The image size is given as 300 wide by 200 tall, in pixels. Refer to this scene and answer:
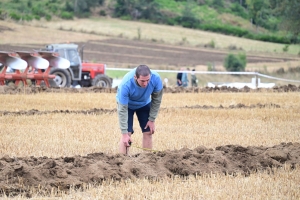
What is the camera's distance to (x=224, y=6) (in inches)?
3994

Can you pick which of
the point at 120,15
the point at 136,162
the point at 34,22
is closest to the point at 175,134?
the point at 136,162

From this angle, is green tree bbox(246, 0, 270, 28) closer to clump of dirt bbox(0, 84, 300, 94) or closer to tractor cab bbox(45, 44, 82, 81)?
tractor cab bbox(45, 44, 82, 81)

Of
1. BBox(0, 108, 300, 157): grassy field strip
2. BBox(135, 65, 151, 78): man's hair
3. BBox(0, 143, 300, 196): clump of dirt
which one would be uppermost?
BBox(135, 65, 151, 78): man's hair

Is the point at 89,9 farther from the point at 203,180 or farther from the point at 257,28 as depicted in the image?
A: the point at 203,180

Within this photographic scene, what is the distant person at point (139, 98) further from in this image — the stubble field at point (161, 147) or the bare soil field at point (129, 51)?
the bare soil field at point (129, 51)

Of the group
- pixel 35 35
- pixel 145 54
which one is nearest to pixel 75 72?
pixel 35 35

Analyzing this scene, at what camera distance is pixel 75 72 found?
30578 millimetres

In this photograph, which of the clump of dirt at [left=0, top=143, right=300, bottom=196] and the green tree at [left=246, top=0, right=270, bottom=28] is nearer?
the clump of dirt at [left=0, top=143, right=300, bottom=196]

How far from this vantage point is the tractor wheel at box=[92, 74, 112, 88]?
102 ft

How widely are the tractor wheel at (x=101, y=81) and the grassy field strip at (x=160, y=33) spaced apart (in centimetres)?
3147

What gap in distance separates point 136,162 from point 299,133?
6.07 meters

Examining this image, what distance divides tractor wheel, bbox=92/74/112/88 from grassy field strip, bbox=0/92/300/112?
6.03 metres

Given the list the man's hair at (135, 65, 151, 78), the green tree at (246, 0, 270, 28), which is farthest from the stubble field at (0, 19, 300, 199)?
the green tree at (246, 0, 270, 28)

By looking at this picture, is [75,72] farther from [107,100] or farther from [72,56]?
[107,100]
